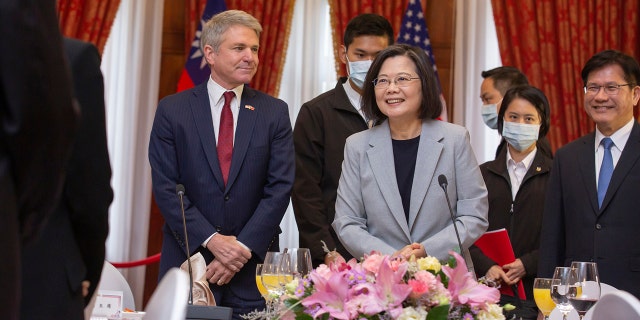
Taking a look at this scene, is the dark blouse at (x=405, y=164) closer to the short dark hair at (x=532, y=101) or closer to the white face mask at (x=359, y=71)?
the white face mask at (x=359, y=71)

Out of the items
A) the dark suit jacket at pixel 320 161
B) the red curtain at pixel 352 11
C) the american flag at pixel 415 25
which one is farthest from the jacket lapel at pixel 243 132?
the american flag at pixel 415 25

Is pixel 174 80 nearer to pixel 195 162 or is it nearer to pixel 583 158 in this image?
pixel 195 162

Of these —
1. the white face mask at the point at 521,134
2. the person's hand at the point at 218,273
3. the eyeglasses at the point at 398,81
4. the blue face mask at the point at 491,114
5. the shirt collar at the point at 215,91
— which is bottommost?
the person's hand at the point at 218,273

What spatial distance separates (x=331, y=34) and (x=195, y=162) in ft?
9.79

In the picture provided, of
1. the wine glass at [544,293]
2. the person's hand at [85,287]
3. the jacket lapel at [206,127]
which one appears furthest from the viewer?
the jacket lapel at [206,127]

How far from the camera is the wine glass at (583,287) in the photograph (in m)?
2.55

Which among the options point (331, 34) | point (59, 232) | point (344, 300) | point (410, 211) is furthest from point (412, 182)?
point (331, 34)

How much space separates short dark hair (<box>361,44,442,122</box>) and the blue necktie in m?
1.00

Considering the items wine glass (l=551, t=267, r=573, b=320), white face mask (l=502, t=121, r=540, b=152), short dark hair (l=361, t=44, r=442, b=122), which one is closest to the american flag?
white face mask (l=502, t=121, r=540, b=152)

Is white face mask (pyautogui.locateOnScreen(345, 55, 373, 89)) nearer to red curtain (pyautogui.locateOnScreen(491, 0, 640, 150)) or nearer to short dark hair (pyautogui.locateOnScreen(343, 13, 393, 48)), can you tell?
short dark hair (pyautogui.locateOnScreen(343, 13, 393, 48))

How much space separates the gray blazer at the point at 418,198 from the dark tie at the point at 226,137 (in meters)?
0.61

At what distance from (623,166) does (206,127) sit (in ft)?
5.99

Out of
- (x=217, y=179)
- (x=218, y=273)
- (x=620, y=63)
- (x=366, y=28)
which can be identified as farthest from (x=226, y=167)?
(x=620, y=63)

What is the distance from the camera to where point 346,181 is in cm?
346
